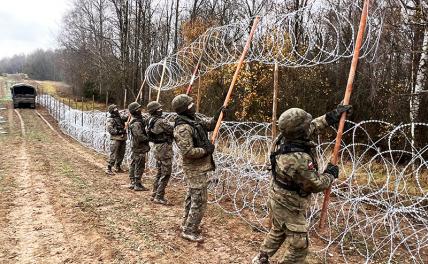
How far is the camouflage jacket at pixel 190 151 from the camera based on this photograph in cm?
523

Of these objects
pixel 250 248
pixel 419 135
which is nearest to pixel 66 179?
pixel 250 248

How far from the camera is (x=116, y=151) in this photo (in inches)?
407

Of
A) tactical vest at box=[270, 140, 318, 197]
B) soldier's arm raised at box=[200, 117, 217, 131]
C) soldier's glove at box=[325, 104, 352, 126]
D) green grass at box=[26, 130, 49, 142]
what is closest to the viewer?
tactical vest at box=[270, 140, 318, 197]

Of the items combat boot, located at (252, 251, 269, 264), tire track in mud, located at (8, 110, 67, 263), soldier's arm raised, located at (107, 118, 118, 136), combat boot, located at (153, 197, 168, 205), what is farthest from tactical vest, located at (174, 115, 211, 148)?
soldier's arm raised, located at (107, 118, 118, 136)

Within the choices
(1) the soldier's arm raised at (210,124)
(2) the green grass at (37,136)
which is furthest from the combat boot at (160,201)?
(2) the green grass at (37,136)

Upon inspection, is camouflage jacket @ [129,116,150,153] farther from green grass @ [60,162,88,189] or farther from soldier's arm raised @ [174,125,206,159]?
soldier's arm raised @ [174,125,206,159]

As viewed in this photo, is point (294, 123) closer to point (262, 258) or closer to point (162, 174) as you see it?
point (262, 258)

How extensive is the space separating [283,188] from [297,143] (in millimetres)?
476

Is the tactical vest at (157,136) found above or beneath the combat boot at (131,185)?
above

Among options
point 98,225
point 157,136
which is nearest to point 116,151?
point 157,136

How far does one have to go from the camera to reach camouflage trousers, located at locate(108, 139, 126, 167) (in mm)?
10281

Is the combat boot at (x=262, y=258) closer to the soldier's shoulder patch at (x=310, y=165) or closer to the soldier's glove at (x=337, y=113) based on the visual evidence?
the soldier's shoulder patch at (x=310, y=165)

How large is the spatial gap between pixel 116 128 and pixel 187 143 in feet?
17.6

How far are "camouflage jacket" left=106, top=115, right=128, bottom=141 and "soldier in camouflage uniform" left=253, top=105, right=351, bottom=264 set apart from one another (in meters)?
6.74
